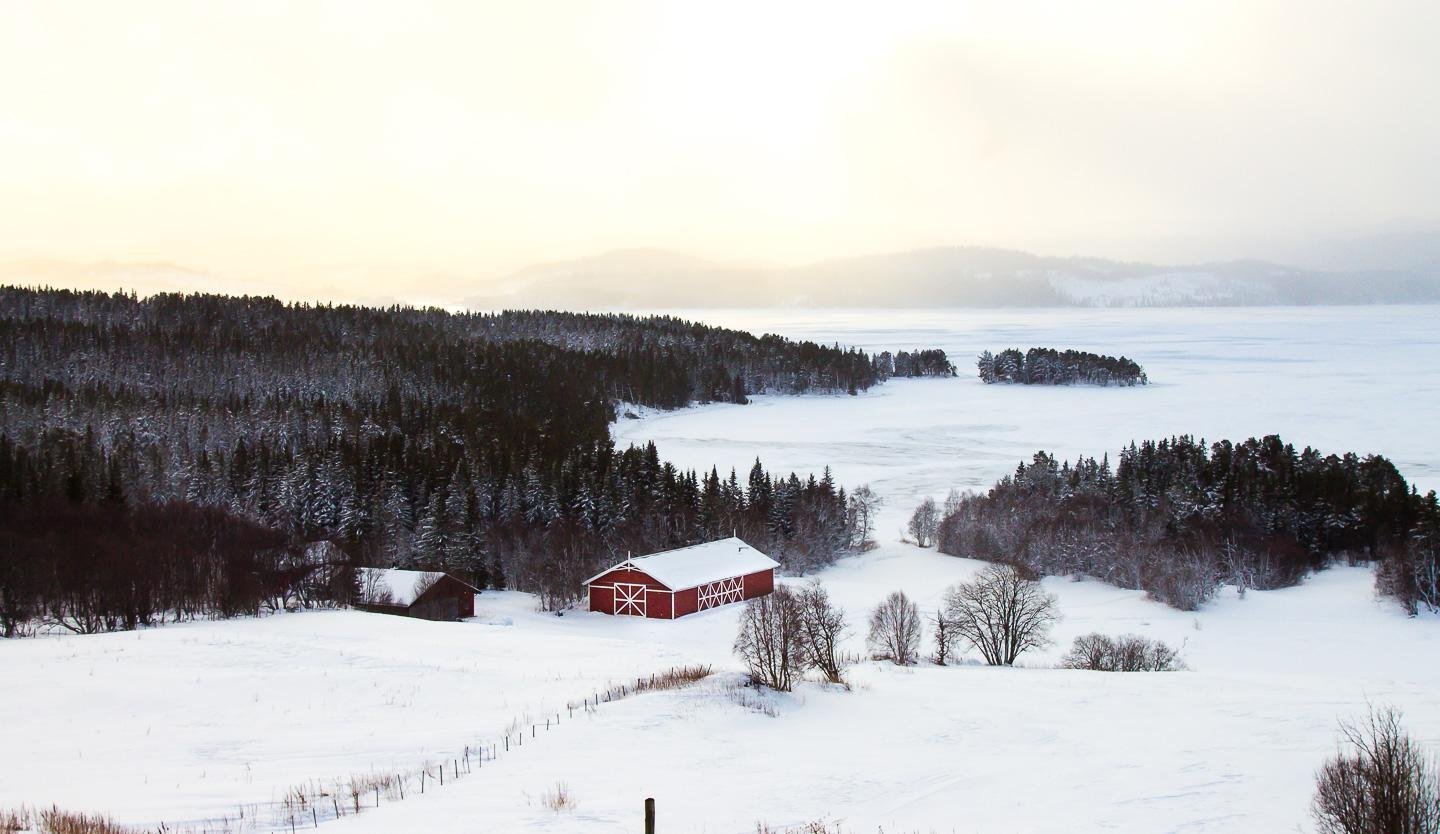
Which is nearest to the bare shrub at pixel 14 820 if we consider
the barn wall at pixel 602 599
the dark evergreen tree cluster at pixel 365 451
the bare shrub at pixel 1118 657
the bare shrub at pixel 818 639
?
the bare shrub at pixel 818 639

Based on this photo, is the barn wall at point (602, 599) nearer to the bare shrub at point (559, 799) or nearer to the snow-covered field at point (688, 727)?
the snow-covered field at point (688, 727)

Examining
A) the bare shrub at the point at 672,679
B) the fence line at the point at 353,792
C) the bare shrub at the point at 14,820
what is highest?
the bare shrub at the point at 14,820

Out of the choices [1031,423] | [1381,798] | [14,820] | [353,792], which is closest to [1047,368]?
[1031,423]

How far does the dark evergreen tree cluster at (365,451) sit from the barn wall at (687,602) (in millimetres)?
6216

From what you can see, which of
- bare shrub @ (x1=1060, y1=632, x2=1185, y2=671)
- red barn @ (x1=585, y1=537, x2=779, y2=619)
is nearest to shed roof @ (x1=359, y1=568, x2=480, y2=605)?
red barn @ (x1=585, y1=537, x2=779, y2=619)

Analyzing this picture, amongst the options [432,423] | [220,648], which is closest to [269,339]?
[432,423]

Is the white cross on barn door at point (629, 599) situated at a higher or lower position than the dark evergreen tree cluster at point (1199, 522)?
lower

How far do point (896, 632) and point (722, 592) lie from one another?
17.7m

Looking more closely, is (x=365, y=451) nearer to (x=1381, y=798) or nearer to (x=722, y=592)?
(x=722, y=592)

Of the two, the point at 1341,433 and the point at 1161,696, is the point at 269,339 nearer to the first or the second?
the point at 1341,433

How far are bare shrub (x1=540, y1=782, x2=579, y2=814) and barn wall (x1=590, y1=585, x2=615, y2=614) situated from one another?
33.4 metres

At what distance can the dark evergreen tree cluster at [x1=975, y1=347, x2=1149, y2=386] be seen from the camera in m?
179

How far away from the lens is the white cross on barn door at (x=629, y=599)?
4838cm

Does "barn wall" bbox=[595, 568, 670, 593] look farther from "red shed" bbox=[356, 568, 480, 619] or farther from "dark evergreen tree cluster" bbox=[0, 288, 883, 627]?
"red shed" bbox=[356, 568, 480, 619]
